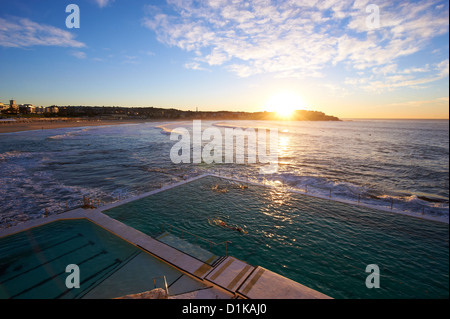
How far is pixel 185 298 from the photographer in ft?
27.7

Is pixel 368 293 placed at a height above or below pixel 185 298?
below

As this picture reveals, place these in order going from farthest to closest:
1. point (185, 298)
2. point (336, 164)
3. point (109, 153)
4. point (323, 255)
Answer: point (109, 153), point (336, 164), point (323, 255), point (185, 298)

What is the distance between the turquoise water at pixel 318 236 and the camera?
10641 millimetres

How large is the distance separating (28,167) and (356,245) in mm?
43280

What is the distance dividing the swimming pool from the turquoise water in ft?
9.52

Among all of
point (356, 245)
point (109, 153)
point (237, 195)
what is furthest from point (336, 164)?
point (109, 153)

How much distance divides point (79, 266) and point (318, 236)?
573 inches

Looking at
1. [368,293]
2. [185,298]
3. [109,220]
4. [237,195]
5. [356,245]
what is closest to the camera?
[185,298]

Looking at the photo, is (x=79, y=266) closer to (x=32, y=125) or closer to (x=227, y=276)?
(x=227, y=276)

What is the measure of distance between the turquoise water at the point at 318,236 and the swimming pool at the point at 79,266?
2902mm

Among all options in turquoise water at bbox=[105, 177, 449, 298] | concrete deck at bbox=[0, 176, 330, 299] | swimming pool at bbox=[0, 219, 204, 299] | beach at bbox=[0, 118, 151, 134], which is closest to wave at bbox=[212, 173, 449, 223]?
turquoise water at bbox=[105, 177, 449, 298]

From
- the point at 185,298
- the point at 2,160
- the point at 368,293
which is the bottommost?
the point at 368,293

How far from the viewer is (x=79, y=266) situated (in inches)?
427

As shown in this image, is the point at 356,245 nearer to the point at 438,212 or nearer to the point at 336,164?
the point at 438,212
